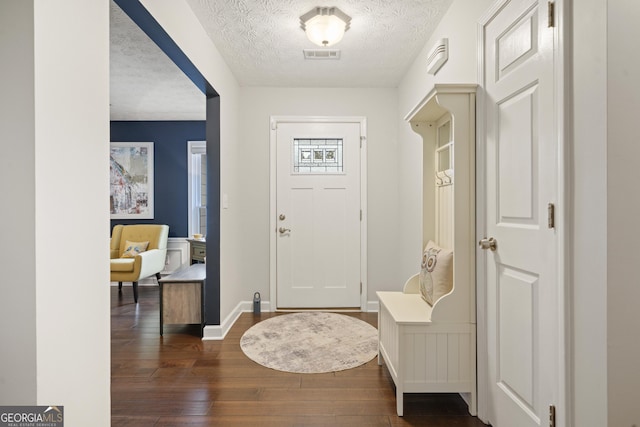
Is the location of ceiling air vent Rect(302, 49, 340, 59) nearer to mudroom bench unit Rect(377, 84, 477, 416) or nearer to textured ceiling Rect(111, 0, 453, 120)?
textured ceiling Rect(111, 0, 453, 120)

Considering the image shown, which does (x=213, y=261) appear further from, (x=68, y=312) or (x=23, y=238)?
(x=23, y=238)

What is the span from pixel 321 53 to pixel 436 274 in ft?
6.94

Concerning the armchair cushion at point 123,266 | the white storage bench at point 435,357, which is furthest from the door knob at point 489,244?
the armchair cushion at point 123,266

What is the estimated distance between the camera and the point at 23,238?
102cm

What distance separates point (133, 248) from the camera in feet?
14.9

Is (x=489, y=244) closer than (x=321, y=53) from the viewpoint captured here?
Yes

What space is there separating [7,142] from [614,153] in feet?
5.96

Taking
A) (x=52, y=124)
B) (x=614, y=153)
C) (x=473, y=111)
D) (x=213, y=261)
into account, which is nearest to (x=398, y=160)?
(x=473, y=111)

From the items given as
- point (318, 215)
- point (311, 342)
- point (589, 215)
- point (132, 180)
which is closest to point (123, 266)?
point (132, 180)

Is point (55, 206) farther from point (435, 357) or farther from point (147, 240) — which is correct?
point (147, 240)

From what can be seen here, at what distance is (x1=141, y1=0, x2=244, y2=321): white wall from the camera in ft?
6.80

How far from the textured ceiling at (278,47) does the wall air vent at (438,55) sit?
0.73 feet

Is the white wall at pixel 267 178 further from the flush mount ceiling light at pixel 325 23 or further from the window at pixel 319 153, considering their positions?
the flush mount ceiling light at pixel 325 23

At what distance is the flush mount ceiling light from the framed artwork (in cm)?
365
